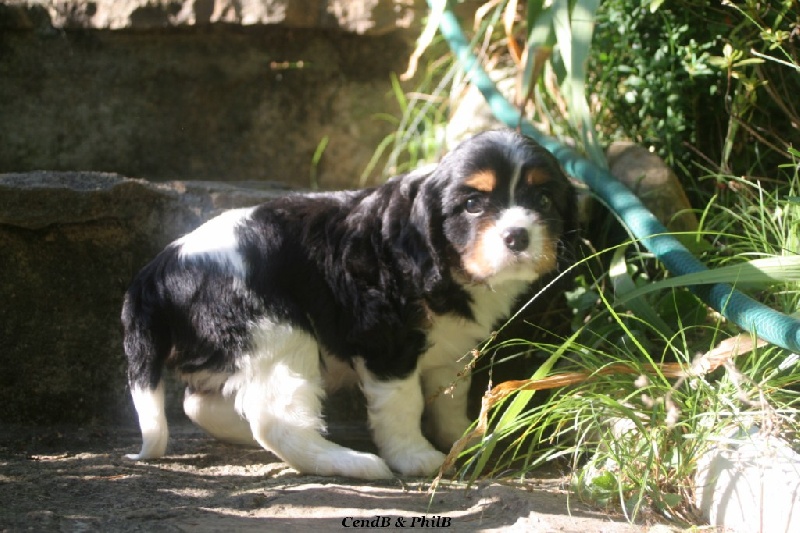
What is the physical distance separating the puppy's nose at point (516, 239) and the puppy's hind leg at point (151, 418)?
157cm

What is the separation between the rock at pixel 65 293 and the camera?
4.41 metres

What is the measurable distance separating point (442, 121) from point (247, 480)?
10.3 ft

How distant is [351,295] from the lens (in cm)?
382

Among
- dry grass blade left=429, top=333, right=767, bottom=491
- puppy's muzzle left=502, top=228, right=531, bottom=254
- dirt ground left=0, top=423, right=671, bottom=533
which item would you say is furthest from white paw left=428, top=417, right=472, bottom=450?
puppy's muzzle left=502, top=228, right=531, bottom=254

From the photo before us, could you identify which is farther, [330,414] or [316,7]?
[316,7]

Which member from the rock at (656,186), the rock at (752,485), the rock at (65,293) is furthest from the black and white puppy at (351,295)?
the rock at (752,485)

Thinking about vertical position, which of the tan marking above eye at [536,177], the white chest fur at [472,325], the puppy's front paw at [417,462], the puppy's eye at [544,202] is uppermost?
the tan marking above eye at [536,177]

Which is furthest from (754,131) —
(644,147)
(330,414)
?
(330,414)

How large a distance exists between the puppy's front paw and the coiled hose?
130cm

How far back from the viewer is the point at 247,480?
3.61 meters

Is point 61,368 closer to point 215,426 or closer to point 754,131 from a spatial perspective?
point 215,426

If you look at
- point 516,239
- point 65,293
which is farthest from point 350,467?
point 65,293

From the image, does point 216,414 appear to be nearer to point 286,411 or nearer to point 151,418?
point 151,418

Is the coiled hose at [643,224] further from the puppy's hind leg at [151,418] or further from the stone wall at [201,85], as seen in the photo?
the puppy's hind leg at [151,418]
